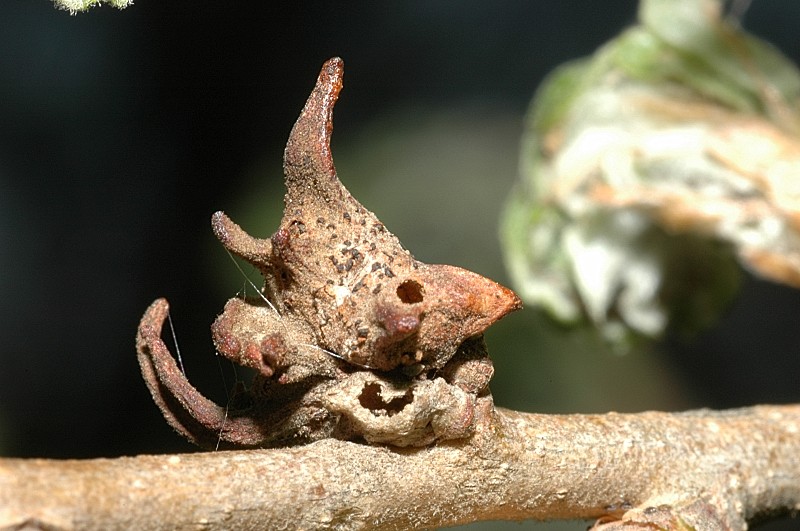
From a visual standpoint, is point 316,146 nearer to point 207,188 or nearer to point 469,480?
point 469,480

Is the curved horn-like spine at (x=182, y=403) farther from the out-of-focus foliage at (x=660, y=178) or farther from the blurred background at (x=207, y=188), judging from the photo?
the blurred background at (x=207, y=188)

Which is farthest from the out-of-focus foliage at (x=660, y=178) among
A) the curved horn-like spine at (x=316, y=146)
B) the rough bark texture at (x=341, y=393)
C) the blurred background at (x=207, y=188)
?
the curved horn-like spine at (x=316, y=146)

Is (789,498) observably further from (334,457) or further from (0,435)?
(0,435)

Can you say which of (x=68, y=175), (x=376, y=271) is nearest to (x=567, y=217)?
(x=376, y=271)

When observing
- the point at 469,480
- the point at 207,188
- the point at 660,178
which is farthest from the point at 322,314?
the point at 207,188

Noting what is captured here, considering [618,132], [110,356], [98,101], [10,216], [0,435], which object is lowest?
[0,435]

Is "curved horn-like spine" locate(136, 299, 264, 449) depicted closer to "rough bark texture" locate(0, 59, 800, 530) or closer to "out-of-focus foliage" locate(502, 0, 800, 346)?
"rough bark texture" locate(0, 59, 800, 530)

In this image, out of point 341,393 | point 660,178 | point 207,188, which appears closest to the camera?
point 341,393

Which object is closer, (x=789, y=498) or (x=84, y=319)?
(x=789, y=498)
